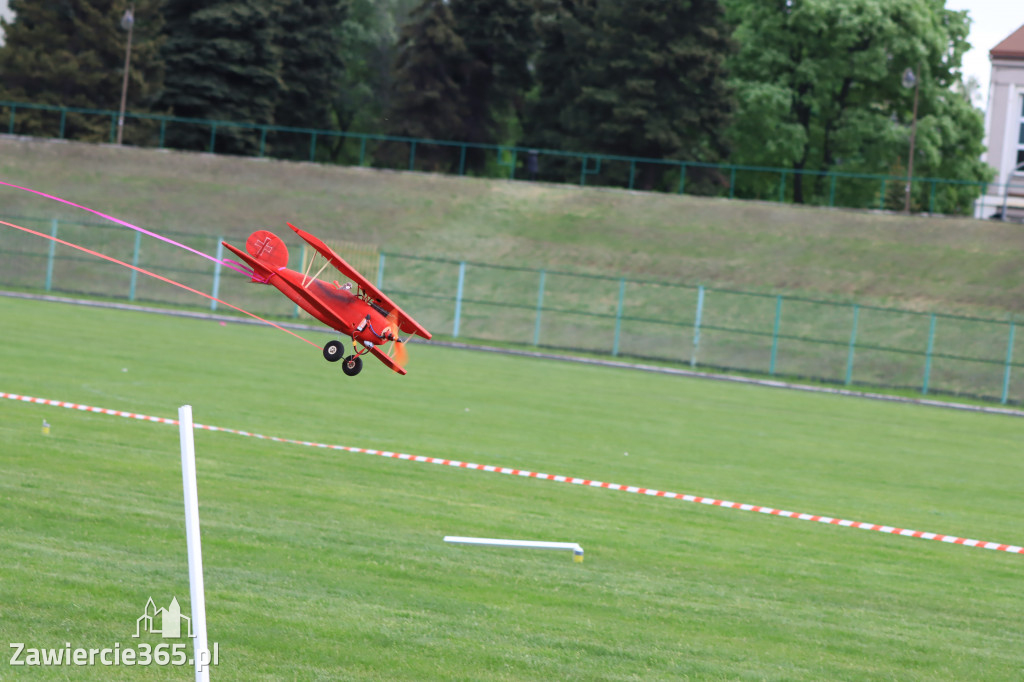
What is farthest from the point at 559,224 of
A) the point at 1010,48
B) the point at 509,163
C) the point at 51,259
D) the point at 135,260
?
the point at 1010,48

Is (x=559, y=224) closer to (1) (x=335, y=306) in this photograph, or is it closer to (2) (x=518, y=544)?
(2) (x=518, y=544)

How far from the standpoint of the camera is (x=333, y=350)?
306 centimetres

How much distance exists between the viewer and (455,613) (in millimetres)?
10281

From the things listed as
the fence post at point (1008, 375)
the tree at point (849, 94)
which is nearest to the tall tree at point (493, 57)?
the tree at point (849, 94)

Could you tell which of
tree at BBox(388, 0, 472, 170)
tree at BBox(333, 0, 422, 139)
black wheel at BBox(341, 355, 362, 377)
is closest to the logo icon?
black wheel at BBox(341, 355, 362, 377)

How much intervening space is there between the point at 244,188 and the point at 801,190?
107ft

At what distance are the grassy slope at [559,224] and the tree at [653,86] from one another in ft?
21.1

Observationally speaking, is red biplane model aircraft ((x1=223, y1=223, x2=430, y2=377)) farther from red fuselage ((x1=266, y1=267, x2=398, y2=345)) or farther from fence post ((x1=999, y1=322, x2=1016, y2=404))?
fence post ((x1=999, y1=322, x2=1016, y2=404))

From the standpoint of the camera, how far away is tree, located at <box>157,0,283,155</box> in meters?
74.1

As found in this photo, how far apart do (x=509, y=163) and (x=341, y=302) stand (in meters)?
73.7

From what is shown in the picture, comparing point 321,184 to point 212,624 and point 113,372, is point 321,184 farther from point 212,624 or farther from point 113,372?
point 212,624

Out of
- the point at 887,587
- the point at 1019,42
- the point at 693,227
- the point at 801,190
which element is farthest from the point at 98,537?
the point at 1019,42

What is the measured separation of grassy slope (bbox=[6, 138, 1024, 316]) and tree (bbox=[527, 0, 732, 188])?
21.1 feet

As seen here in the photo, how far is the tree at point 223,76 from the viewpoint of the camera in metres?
74.1
